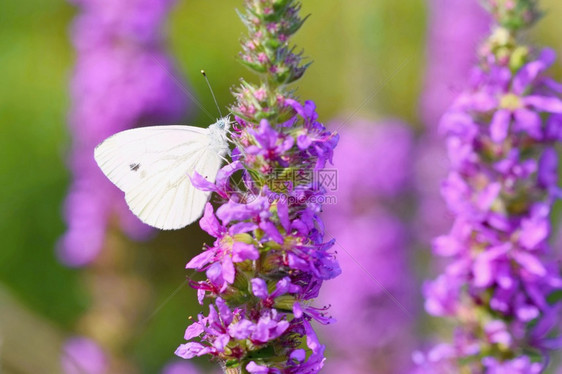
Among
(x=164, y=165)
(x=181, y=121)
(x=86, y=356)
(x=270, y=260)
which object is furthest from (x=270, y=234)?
(x=181, y=121)

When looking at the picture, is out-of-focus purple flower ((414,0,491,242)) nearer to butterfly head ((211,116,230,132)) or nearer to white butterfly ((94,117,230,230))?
white butterfly ((94,117,230,230))

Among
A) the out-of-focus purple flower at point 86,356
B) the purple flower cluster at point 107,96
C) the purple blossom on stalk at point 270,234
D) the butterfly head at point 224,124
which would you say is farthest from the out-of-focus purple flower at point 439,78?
the purple blossom on stalk at point 270,234

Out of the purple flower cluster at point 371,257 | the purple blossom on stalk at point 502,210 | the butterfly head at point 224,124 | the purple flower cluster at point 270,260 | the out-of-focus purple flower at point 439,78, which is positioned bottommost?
the purple flower cluster at point 270,260

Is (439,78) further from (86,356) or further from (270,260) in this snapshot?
(270,260)

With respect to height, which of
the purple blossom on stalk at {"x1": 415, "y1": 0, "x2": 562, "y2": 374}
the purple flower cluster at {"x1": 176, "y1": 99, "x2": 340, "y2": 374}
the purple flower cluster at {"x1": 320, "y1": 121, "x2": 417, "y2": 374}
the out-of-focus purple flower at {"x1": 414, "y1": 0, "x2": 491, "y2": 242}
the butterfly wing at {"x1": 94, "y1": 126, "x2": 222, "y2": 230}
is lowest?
the purple flower cluster at {"x1": 176, "y1": 99, "x2": 340, "y2": 374}

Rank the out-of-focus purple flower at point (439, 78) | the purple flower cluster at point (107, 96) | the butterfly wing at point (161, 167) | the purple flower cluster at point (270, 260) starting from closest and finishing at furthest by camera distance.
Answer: the purple flower cluster at point (270, 260), the butterfly wing at point (161, 167), the purple flower cluster at point (107, 96), the out-of-focus purple flower at point (439, 78)

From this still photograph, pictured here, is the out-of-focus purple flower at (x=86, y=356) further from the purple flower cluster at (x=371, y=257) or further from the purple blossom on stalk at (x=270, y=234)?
the purple blossom on stalk at (x=270, y=234)

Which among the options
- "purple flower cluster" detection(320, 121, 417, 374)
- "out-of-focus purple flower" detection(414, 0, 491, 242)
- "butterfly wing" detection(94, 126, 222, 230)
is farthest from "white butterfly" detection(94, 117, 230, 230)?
"out-of-focus purple flower" detection(414, 0, 491, 242)
